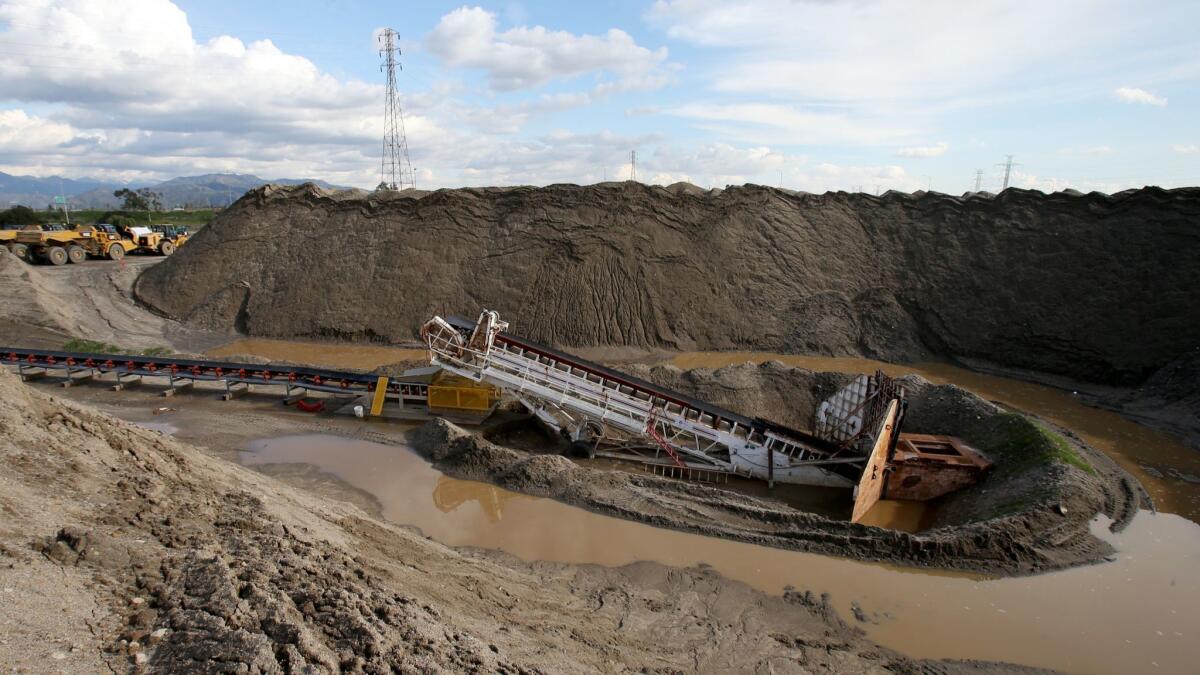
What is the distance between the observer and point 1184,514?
9.70m

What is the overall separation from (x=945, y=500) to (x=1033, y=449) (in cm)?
176

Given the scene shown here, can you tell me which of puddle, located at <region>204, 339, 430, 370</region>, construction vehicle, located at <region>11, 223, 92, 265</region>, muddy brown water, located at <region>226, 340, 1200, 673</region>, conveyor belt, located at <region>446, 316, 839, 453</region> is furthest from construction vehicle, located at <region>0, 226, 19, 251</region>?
conveyor belt, located at <region>446, 316, 839, 453</region>

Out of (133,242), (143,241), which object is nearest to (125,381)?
(133,242)

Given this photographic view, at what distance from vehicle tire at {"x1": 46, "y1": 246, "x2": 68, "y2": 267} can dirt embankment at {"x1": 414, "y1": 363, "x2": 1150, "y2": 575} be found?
25.6 m

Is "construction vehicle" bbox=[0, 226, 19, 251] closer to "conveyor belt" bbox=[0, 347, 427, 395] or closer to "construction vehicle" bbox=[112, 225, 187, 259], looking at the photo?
"construction vehicle" bbox=[112, 225, 187, 259]

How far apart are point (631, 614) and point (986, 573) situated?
4740 mm

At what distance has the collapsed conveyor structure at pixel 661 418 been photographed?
1039 centimetres

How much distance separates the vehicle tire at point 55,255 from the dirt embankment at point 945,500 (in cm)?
2563

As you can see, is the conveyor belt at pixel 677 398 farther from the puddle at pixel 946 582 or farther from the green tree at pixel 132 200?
the green tree at pixel 132 200

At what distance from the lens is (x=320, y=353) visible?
20.1m

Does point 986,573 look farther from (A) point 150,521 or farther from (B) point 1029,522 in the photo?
(A) point 150,521

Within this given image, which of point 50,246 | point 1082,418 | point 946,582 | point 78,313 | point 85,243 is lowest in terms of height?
point 946,582

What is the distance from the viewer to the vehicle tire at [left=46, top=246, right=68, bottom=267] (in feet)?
87.9

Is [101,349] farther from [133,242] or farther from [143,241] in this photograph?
[143,241]
